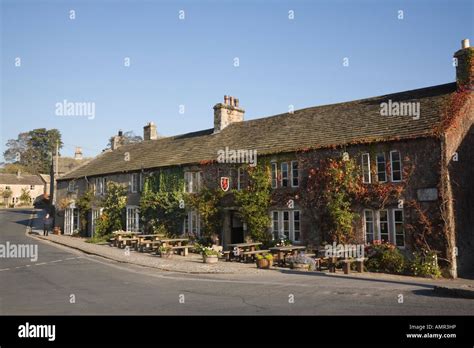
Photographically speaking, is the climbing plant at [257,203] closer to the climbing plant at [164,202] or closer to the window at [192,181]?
the window at [192,181]

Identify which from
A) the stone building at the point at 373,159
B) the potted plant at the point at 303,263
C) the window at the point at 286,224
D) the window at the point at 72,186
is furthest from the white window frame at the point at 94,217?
the potted plant at the point at 303,263

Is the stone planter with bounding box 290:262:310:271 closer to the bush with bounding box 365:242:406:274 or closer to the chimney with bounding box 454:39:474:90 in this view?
the bush with bounding box 365:242:406:274

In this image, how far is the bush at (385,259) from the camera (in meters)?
17.0

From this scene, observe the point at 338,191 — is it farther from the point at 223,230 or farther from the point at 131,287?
the point at 131,287

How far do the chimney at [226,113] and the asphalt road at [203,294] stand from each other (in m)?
14.8

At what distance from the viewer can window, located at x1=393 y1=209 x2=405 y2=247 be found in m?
17.6

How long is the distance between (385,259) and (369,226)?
1842 mm

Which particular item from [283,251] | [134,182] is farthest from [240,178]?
[134,182]

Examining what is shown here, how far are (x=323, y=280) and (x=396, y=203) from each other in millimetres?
5673

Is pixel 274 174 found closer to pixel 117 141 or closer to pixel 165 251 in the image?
pixel 165 251

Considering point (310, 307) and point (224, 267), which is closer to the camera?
point (310, 307)

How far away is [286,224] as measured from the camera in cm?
2159
